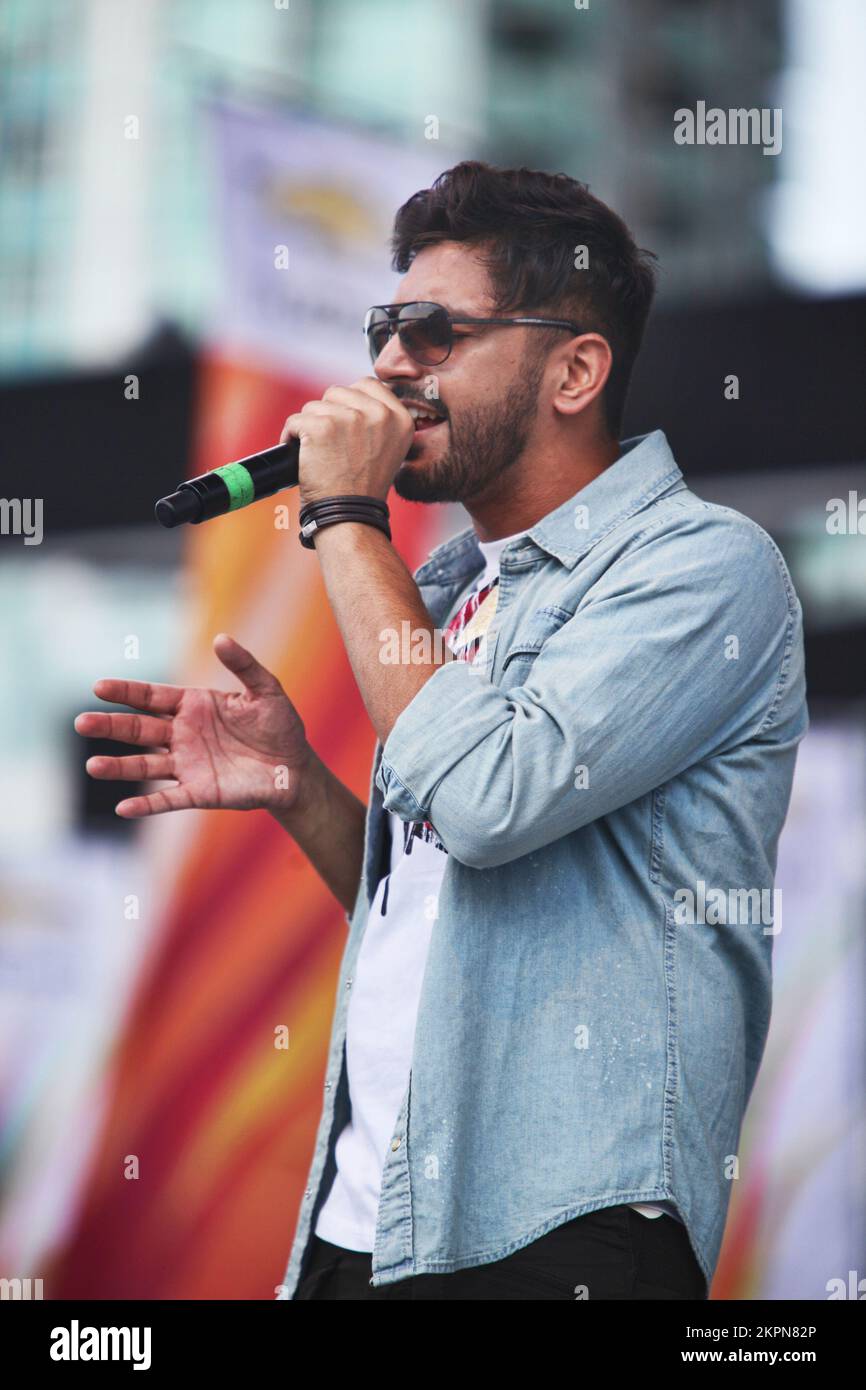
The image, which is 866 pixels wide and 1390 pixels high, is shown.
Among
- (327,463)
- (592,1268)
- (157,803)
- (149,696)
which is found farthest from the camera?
(149,696)

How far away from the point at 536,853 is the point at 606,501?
1.59 ft

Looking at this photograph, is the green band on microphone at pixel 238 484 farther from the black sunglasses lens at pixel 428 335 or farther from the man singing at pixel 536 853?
the black sunglasses lens at pixel 428 335

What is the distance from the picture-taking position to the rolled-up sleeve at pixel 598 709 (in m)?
1.47

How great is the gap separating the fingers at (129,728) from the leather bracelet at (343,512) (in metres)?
0.36

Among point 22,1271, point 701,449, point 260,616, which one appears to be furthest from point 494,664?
point 701,449

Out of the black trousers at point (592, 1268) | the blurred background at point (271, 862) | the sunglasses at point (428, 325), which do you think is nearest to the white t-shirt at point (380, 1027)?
the black trousers at point (592, 1268)

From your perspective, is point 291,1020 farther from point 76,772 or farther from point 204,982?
point 76,772

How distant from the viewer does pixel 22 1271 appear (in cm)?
331

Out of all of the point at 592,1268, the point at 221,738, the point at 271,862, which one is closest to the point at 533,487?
the point at 221,738

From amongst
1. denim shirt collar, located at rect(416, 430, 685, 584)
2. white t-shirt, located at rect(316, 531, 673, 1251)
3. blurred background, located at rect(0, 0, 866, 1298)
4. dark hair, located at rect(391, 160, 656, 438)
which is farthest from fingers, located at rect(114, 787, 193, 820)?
blurred background, located at rect(0, 0, 866, 1298)

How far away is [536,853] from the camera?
1.61 m

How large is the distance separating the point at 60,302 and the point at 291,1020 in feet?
85.7

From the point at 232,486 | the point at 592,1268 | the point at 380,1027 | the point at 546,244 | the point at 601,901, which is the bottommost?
the point at 592,1268

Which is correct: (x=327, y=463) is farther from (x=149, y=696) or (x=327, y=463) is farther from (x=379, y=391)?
(x=149, y=696)
